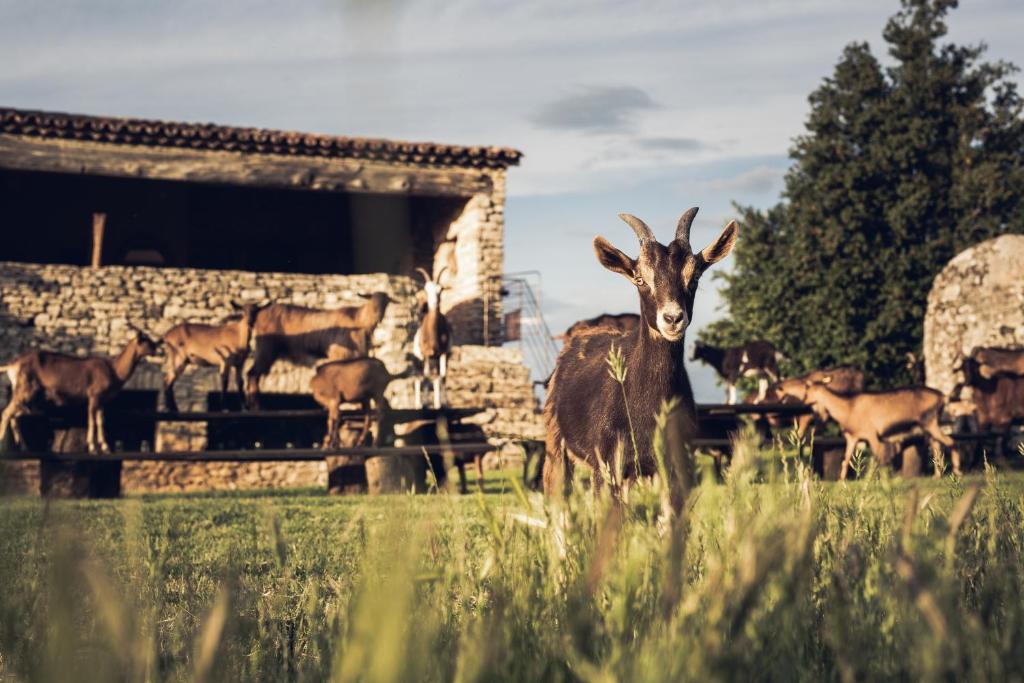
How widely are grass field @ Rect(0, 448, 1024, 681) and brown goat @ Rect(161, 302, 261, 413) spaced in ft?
51.4

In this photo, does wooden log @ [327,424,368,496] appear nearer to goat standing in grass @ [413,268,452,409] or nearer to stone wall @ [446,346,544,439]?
goat standing in grass @ [413,268,452,409]

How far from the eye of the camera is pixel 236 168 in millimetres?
23938

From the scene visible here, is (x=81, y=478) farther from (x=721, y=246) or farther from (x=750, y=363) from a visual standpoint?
(x=750, y=363)

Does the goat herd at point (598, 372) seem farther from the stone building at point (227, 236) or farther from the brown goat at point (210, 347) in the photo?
the stone building at point (227, 236)

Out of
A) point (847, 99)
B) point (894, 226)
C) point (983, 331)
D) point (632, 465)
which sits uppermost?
point (847, 99)

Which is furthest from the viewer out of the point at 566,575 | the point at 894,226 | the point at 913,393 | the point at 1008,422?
the point at 894,226

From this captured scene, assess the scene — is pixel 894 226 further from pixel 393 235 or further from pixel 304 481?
pixel 304 481

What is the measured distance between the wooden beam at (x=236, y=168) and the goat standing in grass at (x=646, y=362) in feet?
64.4

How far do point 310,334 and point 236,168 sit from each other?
6731 millimetres

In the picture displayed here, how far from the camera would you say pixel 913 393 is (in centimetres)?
1447

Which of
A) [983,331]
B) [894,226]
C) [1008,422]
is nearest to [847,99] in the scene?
[894,226]

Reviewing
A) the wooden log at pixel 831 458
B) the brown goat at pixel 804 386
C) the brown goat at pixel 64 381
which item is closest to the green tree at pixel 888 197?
the brown goat at pixel 804 386

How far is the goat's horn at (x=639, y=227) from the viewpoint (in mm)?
5230

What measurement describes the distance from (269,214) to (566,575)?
89.8 ft
